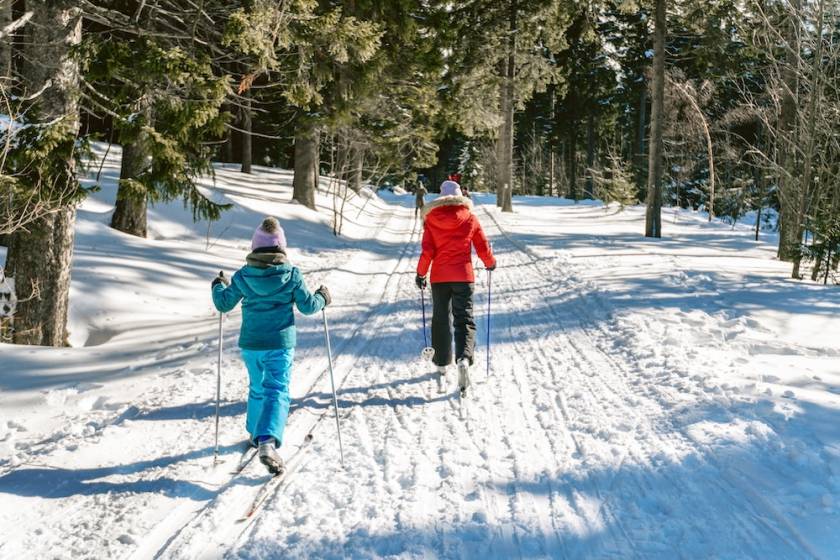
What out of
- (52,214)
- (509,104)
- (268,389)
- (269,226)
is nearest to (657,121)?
(509,104)

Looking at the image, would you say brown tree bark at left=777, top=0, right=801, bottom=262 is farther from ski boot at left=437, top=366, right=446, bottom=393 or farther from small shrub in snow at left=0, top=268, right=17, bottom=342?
small shrub in snow at left=0, top=268, right=17, bottom=342

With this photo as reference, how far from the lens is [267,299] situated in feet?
15.5

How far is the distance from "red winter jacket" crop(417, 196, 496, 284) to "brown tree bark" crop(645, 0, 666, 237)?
13977mm

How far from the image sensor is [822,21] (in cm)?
1230

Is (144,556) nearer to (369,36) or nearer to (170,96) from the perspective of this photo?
(170,96)

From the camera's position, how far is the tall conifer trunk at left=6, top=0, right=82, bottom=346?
7535mm

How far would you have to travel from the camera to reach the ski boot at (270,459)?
4410mm

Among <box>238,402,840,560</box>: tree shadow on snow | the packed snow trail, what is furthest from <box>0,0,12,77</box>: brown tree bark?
<box>238,402,840,560</box>: tree shadow on snow

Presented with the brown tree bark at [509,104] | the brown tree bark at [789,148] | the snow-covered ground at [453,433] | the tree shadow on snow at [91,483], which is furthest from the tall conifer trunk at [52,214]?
the brown tree bark at [509,104]

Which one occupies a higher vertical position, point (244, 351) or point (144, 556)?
point (244, 351)

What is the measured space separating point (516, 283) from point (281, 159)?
3353 centimetres

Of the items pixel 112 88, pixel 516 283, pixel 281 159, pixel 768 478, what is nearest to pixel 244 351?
pixel 768 478

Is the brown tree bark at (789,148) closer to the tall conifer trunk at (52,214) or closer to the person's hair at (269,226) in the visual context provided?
the person's hair at (269,226)

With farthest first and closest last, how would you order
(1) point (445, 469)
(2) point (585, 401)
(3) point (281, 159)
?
(3) point (281, 159) < (2) point (585, 401) < (1) point (445, 469)
